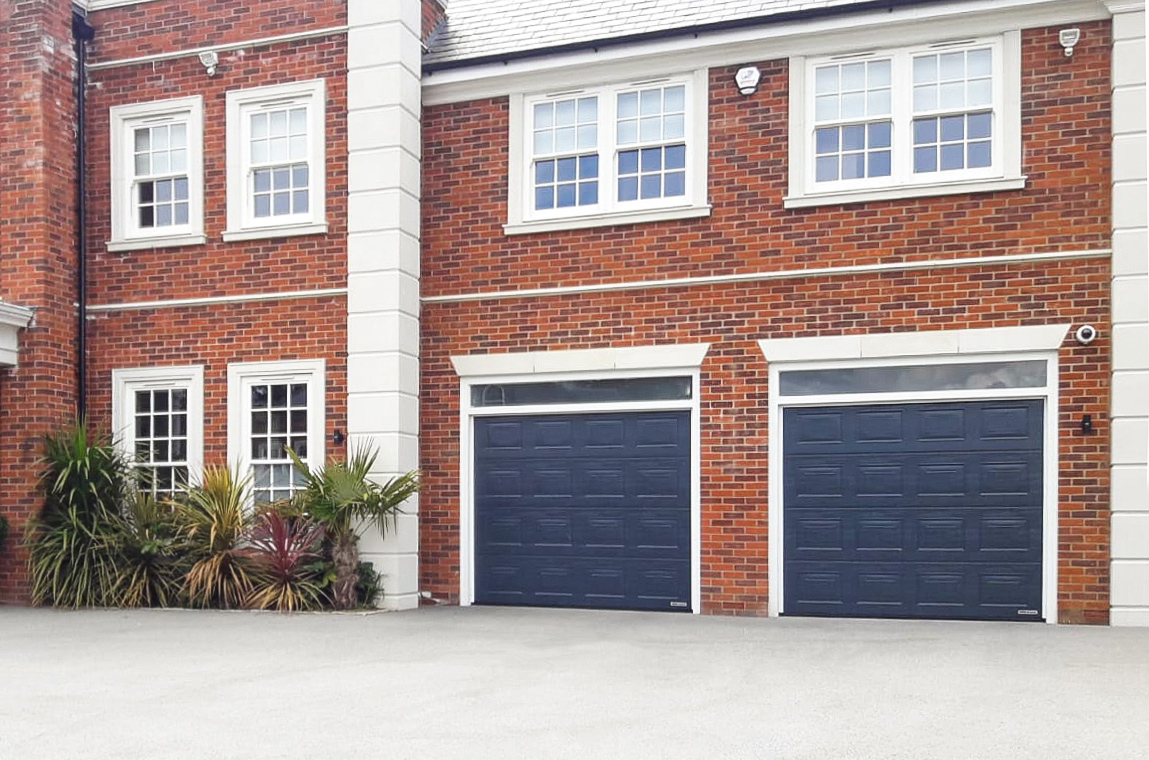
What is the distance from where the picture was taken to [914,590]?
11234 millimetres

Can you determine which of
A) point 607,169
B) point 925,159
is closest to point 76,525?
point 607,169

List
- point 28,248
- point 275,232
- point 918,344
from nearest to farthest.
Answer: point 918,344, point 275,232, point 28,248

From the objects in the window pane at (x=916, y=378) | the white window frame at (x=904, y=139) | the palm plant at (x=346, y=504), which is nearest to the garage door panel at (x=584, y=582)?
the palm plant at (x=346, y=504)

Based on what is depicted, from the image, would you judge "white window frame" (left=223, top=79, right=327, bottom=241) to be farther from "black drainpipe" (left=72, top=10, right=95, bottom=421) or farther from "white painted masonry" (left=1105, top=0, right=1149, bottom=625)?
"white painted masonry" (left=1105, top=0, right=1149, bottom=625)

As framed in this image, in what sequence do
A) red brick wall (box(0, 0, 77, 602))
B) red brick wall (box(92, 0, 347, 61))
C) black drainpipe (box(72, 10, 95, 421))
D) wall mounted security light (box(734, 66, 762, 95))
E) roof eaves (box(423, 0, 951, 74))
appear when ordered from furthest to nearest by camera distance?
black drainpipe (box(72, 10, 95, 421)) < red brick wall (box(0, 0, 77, 602)) < red brick wall (box(92, 0, 347, 61)) < wall mounted security light (box(734, 66, 762, 95)) < roof eaves (box(423, 0, 951, 74))

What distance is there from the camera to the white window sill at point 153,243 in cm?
1327

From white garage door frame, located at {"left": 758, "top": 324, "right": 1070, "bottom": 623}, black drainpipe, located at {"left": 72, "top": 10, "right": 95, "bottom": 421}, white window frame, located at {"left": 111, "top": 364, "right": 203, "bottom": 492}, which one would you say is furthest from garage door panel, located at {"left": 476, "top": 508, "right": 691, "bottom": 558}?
black drainpipe, located at {"left": 72, "top": 10, "right": 95, "bottom": 421}

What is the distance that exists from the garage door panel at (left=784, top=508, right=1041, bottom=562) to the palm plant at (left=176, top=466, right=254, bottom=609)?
5.41m

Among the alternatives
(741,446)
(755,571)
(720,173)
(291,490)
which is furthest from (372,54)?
(755,571)

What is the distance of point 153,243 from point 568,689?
321 inches

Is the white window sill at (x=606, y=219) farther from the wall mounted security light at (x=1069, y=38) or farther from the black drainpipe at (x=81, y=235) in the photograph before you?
the black drainpipe at (x=81, y=235)

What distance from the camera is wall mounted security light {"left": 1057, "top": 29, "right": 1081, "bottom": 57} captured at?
1087cm

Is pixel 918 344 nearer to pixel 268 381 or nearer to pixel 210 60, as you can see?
pixel 268 381

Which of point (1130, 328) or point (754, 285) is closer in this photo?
point (1130, 328)
